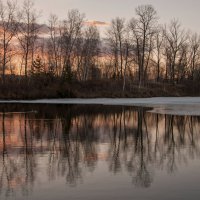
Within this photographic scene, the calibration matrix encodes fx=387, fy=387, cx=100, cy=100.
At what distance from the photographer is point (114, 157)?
38.8 feet

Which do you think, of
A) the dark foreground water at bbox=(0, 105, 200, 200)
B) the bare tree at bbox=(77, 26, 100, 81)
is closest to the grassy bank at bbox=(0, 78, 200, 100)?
the bare tree at bbox=(77, 26, 100, 81)

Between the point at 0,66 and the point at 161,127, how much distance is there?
62.7 metres

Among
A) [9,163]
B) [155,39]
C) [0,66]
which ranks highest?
[155,39]

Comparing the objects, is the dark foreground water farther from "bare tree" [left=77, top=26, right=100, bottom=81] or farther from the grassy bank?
"bare tree" [left=77, top=26, right=100, bottom=81]

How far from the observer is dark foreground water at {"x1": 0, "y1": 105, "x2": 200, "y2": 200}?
8.00 metres

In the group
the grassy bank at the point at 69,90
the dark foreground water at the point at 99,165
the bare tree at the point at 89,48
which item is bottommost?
the dark foreground water at the point at 99,165

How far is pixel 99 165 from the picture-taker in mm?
10633

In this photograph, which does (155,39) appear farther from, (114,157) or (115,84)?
(114,157)

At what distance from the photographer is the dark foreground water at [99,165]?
8000mm

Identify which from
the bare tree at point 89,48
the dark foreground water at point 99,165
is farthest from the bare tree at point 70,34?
the dark foreground water at point 99,165

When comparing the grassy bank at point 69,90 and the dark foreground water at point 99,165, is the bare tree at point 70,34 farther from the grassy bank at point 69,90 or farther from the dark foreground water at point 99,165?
the dark foreground water at point 99,165

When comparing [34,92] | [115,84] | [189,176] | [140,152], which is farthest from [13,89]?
[189,176]

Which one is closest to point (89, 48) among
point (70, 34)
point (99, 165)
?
point (70, 34)

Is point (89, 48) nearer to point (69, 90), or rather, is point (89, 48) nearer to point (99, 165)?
point (69, 90)
